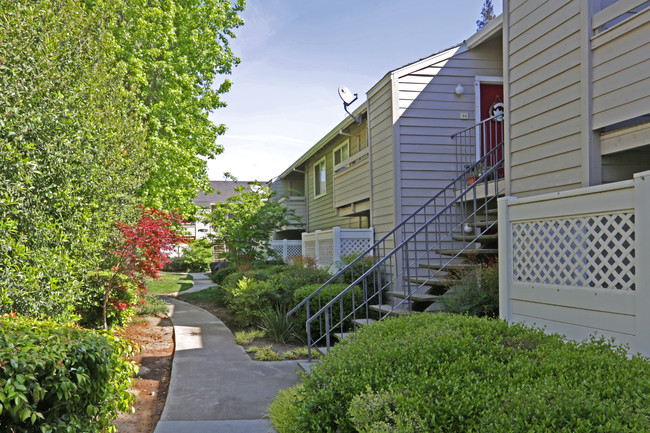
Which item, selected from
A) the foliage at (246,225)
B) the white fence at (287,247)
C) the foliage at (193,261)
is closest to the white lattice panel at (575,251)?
the foliage at (246,225)

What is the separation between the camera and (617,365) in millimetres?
2660

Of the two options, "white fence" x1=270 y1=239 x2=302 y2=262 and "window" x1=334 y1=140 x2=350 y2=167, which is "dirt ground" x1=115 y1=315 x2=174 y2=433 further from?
"white fence" x1=270 y1=239 x2=302 y2=262

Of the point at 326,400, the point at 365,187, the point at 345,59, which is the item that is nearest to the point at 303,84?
the point at 345,59

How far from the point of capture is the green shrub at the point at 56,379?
2.45 m

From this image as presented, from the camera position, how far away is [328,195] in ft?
54.9

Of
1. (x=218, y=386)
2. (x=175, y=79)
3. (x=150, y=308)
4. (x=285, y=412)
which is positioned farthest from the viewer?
(x=175, y=79)

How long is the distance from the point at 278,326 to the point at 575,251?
5331 mm

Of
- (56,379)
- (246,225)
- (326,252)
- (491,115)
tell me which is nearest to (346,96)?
(491,115)

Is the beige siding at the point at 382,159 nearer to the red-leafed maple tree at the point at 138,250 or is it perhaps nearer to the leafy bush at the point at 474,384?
the red-leafed maple tree at the point at 138,250

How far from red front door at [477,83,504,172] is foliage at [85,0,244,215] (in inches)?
265

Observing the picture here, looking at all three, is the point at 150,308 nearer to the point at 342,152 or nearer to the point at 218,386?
the point at 218,386

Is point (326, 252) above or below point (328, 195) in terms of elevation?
below

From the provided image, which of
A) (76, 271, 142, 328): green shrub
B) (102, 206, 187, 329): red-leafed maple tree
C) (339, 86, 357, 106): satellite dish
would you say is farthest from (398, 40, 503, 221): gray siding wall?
(76, 271, 142, 328): green shrub

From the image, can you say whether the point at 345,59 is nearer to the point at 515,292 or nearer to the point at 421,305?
the point at 421,305
